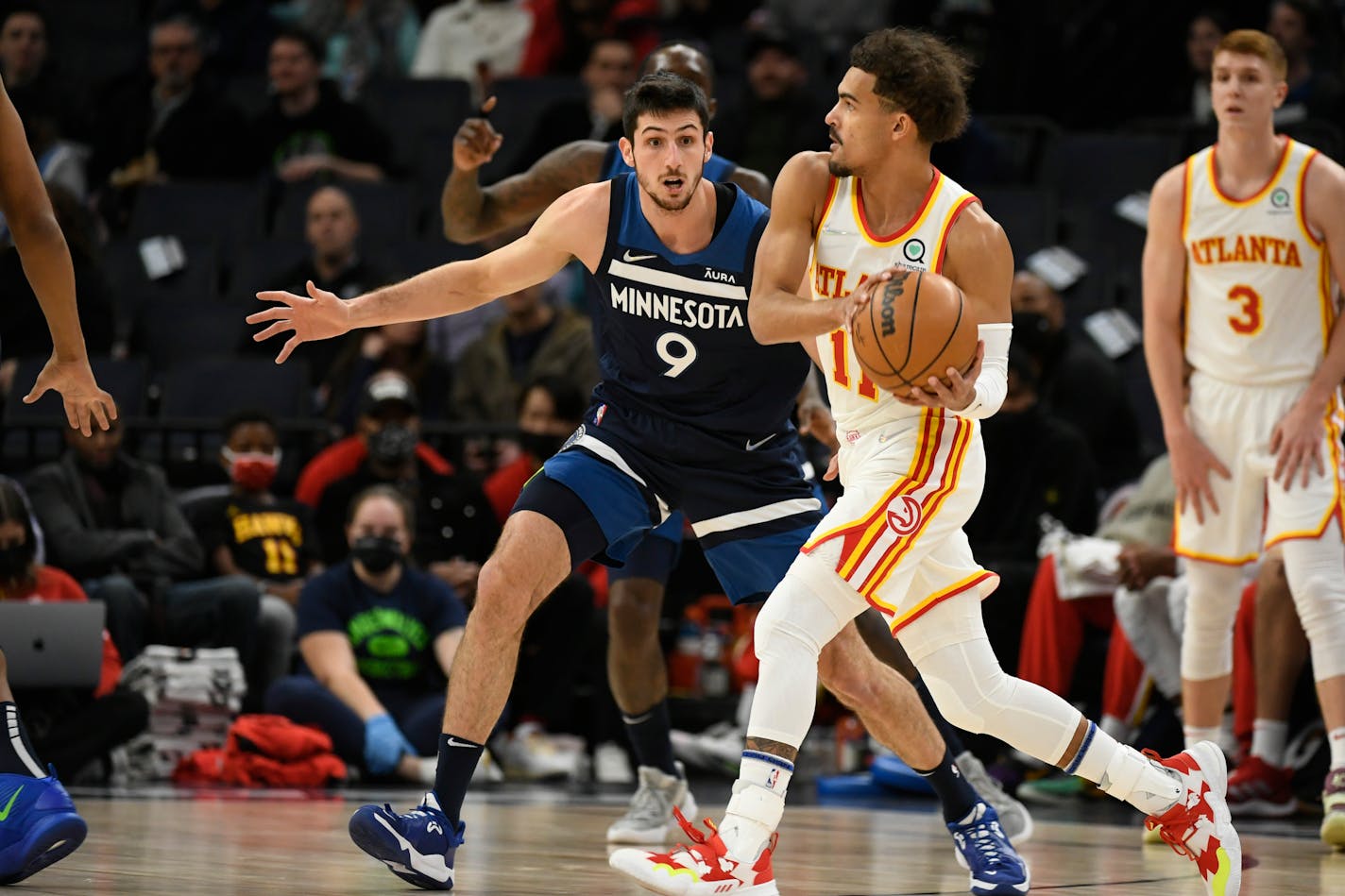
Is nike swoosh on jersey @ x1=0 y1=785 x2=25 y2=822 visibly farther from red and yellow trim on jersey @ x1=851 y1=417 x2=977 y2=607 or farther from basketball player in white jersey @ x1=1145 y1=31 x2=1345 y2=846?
basketball player in white jersey @ x1=1145 y1=31 x2=1345 y2=846

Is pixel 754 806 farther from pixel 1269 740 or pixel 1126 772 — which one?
pixel 1269 740

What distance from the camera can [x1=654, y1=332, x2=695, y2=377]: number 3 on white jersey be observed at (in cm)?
497

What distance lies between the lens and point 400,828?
4434 millimetres

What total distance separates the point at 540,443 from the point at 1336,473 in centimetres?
418

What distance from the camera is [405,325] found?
10047mm

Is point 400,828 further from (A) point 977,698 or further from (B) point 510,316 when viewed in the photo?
(B) point 510,316

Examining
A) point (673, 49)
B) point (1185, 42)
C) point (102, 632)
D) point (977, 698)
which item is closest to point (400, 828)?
point (977, 698)

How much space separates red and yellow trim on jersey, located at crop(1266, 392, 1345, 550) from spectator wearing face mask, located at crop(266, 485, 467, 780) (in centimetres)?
378

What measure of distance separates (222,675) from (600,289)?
401 cm

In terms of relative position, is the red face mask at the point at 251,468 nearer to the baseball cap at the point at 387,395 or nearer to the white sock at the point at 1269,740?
the baseball cap at the point at 387,395

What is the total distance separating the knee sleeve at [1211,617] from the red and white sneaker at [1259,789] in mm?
974

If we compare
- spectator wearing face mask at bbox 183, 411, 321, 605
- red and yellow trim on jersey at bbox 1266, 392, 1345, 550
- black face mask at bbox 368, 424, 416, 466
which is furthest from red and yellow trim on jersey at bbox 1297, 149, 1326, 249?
spectator wearing face mask at bbox 183, 411, 321, 605

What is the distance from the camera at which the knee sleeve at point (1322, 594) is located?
5.82 meters

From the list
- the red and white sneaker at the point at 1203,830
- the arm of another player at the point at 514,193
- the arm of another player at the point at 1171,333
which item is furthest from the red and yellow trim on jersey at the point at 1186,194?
the red and white sneaker at the point at 1203,830
